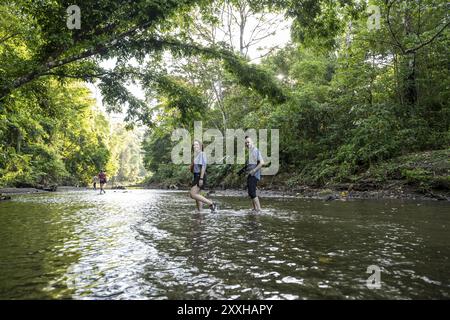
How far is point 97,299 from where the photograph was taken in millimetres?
2658

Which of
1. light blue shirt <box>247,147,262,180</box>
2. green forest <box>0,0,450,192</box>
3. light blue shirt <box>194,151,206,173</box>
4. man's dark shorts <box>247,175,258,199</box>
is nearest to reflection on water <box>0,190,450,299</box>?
man's dark shorts <box>247,175,258,199</box>

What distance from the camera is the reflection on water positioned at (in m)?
2.79

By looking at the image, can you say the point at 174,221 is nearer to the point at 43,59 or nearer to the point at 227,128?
the point at 43,59

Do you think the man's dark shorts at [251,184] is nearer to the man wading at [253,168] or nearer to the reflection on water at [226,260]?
the man wading at [253,168]

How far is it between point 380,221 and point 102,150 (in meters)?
51.1

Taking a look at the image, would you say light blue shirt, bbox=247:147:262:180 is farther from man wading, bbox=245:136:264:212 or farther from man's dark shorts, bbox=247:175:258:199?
man's dark shorts, bbox=247:175:258:199

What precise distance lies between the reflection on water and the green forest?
4818 millimetres

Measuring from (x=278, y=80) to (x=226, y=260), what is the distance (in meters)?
16.6

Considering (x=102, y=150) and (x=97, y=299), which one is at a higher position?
(x=102, y=150)

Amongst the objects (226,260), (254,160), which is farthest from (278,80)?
(226,260)

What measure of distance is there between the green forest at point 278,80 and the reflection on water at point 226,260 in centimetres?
482

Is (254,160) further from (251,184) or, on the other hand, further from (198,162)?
(198,162)

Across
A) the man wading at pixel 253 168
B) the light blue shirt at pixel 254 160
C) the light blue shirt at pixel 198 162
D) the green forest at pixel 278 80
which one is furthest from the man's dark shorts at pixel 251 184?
the green forest at pixel 278 80

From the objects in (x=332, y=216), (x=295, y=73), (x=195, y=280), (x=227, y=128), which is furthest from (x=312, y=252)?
(x=227, y=128)
